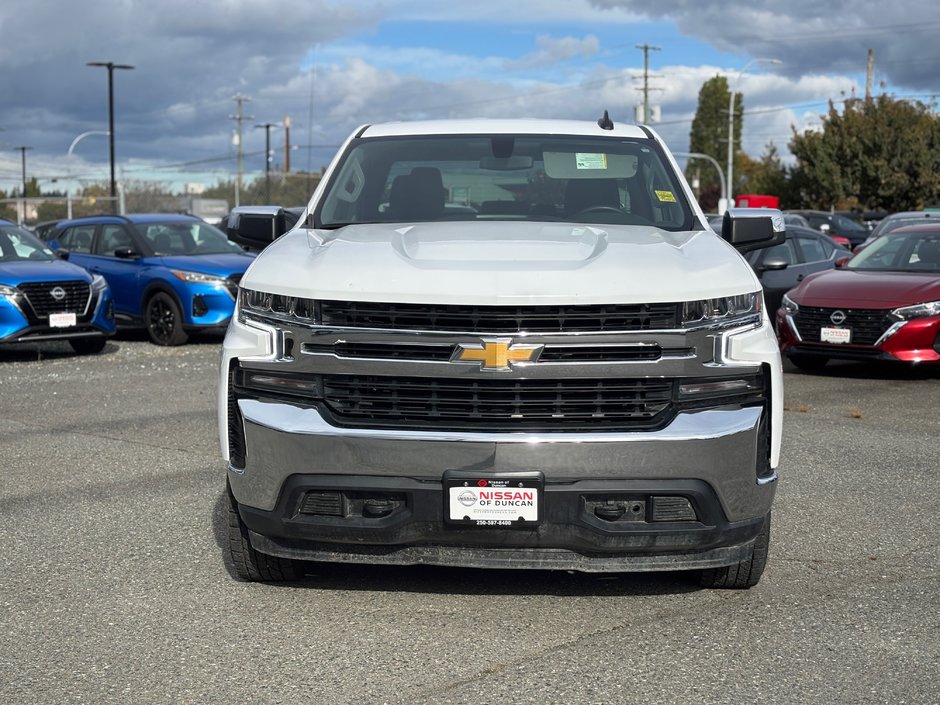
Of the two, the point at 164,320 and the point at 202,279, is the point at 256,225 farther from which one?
the point at 164,320

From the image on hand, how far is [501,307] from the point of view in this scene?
4.48 metres

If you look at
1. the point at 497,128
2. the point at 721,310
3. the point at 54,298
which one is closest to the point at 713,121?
the point at 54,298

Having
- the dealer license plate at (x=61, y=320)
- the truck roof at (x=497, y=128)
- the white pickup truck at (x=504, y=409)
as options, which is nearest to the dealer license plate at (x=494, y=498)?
the white pickup truck at (x=504, y=409)

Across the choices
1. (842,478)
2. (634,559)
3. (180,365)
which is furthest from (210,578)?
(180,365)

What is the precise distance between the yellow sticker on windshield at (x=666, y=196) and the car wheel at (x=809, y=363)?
26.4ft

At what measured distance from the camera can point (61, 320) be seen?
49.4 feet

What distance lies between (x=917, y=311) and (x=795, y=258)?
4500 millimetres

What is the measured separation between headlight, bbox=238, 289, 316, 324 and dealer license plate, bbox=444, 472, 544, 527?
2.54ft

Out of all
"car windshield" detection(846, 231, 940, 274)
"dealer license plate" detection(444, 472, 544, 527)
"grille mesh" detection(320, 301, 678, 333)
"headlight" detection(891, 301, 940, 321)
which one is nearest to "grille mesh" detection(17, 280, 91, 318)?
"car windshield" detection(846, 231, 940, 274)

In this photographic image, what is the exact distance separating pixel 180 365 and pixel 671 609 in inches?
405

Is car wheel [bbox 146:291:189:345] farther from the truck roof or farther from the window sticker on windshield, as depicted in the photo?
the window sticker on windshield

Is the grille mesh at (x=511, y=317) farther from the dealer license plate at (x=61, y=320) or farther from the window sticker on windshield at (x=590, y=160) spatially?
the dealer license plate at (x=61, y=320)

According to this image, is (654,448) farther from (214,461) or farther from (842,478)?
(214,461)

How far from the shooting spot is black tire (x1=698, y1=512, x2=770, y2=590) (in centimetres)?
505
